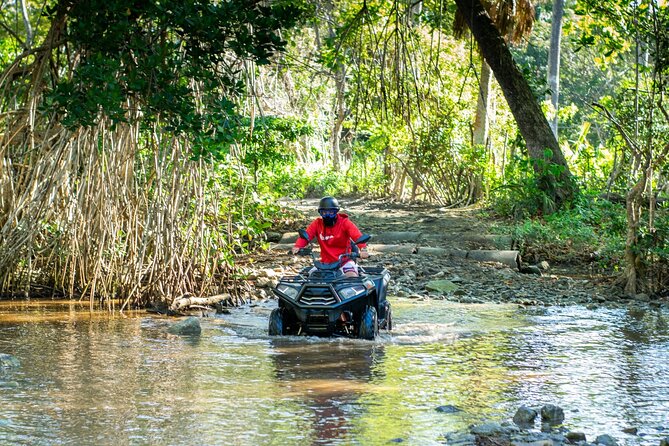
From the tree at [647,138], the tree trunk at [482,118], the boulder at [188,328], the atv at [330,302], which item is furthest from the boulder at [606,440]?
the tree trunk at [482,118]

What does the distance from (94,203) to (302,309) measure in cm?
318

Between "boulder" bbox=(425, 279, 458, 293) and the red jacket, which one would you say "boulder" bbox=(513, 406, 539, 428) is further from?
"boulder" bbox=(425, 279, 458, 293)

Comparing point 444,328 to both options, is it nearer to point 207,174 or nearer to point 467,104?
A: point 207,174

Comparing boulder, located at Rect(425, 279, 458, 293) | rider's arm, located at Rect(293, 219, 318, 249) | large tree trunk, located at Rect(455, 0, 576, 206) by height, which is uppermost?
large tree trunk, located at Rect(455, 0, 576, 206)

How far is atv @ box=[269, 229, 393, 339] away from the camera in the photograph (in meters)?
9.24

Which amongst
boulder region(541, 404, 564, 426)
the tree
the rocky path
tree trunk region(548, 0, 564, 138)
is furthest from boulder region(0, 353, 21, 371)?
tree trunk region(548, 0, 564, 138)

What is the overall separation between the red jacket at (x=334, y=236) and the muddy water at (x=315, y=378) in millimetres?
928

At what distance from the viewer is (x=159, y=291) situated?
11570mm

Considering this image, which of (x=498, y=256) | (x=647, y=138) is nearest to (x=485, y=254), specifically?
(x=498, y=256)

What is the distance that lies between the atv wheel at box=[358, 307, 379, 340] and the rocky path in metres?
3.69

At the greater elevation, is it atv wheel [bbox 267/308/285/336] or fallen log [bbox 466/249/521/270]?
fallen log [bbox 466/249/521/270]

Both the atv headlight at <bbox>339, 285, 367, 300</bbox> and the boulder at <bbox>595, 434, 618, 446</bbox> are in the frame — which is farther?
the atv headlight at <bbox>339, 285, 367, 300</bbox>

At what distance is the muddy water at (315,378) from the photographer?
6078mm

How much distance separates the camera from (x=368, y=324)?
9.46 metres
